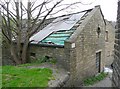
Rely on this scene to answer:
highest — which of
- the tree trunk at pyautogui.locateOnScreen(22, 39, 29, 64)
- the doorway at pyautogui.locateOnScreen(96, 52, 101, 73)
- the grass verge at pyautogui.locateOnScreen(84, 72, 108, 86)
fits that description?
the tree trunk at pyautogui.locateOnScreen(22, 39, 29, 64)

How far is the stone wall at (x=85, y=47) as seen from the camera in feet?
26.5

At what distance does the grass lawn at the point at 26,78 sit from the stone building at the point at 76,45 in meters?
1.38

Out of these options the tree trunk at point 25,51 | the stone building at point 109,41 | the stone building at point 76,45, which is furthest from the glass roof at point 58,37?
the stone building at point 109,41

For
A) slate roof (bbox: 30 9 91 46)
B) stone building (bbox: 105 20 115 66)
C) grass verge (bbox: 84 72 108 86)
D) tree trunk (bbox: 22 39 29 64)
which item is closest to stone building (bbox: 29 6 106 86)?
slate roof (bbox: 30 9 91 46)

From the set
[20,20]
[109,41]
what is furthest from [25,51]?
[109,41]

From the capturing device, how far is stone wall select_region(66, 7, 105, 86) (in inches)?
317

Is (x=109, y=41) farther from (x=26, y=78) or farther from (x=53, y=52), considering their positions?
(x=26, y=78)

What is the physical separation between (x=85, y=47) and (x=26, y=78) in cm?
448

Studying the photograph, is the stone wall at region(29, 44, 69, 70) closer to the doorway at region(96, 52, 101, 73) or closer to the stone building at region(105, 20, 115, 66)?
the doorway at region(96, 52, 101, 73)

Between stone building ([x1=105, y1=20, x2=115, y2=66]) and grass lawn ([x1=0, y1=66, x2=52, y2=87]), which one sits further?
stone building ([x1=105, y1=20, x2=115, y2=66])

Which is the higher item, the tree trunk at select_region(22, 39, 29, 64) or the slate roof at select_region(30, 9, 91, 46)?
the slate roof at select_region(30, 9, 91, 46)

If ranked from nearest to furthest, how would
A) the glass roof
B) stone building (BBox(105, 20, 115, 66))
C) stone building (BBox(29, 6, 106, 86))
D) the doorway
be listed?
stone building (BBox(29, 6, 106, 86)) < the glass roof < the doorway < stone building (BBox(105, 20, 115, 66))

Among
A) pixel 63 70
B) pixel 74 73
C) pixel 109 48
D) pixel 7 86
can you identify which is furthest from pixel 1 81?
pixel 109 48

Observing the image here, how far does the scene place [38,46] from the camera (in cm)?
991
